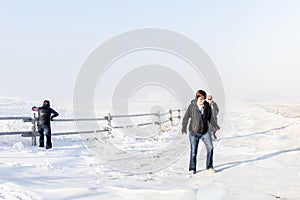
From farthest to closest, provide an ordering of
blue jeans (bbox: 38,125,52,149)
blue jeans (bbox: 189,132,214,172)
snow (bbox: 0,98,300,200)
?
blue jeans (bbox: 38,125,52,149)
blue jeans (bbox: 189,132,214,172)
snow (bbox: 0,98,300,200)

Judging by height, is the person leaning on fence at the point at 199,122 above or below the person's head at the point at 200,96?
below

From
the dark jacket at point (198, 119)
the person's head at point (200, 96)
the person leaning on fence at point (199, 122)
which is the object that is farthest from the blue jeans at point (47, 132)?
the person's head at point (200, 96)

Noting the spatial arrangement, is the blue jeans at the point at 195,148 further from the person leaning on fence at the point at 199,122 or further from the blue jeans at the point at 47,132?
the blue jeans at the point at 47,132

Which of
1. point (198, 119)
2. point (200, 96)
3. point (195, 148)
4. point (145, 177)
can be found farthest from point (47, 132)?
point (200, 96)

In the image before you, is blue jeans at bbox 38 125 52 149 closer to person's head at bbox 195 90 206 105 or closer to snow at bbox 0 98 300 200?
snow at bbox 0 98 300 200

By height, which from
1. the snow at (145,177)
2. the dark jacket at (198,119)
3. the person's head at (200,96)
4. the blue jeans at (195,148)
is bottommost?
the snow at (145,177)

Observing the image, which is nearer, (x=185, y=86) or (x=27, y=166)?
(x=27, y=166)

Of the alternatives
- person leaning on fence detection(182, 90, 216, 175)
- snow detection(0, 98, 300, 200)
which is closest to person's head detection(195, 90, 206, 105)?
person leaning on fence detection(182, 90, 216, 175)

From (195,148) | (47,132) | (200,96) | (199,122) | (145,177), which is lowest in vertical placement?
(145,177)

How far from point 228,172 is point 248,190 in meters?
1.48

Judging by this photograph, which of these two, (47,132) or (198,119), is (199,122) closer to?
(198,119)

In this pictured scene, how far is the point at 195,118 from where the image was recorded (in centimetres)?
720

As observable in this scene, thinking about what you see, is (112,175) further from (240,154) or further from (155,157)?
(240,154)

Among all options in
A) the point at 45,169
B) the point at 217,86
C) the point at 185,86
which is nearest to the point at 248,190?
the point at 45,169
